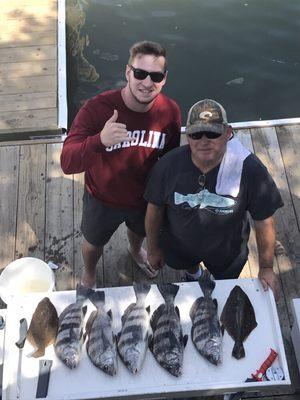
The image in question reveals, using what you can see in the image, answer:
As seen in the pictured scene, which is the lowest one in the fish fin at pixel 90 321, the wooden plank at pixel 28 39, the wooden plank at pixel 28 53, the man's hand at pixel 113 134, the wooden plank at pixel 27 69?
the fish fin at pixel 90 321

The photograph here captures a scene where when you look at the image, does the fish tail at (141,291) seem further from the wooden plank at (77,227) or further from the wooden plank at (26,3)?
the wooden plank at (26,3)

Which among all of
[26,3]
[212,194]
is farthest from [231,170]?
[26,3]

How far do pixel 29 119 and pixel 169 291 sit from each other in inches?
142

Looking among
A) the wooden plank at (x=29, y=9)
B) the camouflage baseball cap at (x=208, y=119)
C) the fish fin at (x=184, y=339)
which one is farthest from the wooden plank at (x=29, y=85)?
the fish fin at (x=184, y=339)

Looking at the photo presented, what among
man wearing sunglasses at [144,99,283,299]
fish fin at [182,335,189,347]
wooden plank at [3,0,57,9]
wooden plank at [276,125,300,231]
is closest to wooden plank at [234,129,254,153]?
wooden plank at [276,125,300,231]

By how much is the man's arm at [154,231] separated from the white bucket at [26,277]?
0.88 meters

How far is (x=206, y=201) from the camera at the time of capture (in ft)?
8.72

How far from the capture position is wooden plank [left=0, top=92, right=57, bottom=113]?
5629 millimetres

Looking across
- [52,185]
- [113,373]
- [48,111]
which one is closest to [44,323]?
[113,373]

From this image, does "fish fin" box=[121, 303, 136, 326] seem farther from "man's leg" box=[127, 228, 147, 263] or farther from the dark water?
the dark water

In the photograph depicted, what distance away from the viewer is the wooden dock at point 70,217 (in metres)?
4.09

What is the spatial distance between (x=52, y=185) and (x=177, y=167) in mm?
Answer: 2426

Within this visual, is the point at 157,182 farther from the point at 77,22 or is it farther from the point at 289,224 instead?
the point at 77,22

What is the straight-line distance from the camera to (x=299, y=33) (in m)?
7.57
